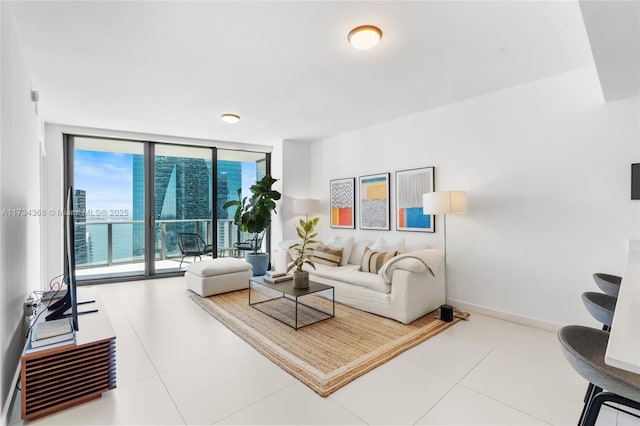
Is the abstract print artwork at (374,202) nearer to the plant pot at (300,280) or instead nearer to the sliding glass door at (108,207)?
the plant pot at (300,280)

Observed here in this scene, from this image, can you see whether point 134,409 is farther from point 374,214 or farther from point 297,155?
point 297,155

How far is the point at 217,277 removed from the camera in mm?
4227

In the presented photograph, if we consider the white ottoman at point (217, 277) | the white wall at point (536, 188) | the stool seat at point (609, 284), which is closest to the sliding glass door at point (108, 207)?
the white ottoman at point (217, 277)

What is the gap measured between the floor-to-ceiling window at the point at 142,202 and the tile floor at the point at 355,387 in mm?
2767

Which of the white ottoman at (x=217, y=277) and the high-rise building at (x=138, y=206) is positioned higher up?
the high-rise building at (x=138, y=206)

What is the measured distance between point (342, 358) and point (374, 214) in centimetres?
265

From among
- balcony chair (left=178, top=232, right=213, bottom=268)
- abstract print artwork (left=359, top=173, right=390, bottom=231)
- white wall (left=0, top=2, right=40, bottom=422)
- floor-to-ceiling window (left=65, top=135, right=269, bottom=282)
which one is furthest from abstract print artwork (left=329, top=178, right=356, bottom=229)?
white wall (left=0, top=2, right=40, bottom=422)

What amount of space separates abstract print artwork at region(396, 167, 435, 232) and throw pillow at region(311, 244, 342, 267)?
971 mm

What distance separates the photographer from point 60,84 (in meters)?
3.13

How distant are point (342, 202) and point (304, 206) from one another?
2.36 ft

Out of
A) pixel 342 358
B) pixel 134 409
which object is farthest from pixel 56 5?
pixel 342 358

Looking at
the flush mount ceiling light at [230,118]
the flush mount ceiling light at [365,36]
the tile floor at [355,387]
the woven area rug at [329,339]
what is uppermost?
the flush mount ceiling light at [230,118]

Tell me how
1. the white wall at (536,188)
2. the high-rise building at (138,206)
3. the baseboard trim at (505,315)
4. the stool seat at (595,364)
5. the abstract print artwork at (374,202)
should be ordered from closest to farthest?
the stool seat at (595,364), the white wall at (536,188), the baseboard trim at (505,315), the abstract print artwork at (374,202), the high-rise building at (138,206)

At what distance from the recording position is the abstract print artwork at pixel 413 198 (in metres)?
3.99
